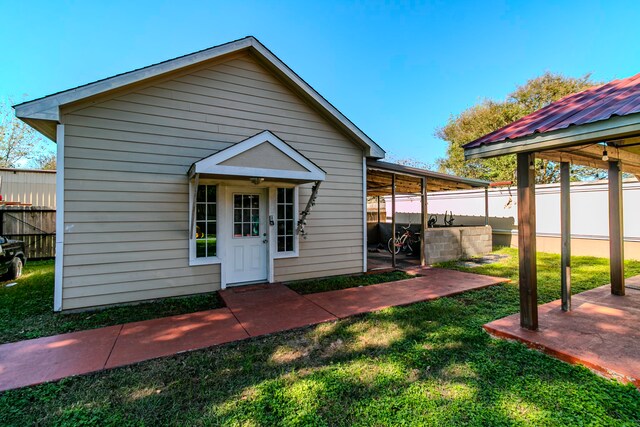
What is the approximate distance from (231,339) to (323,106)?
4667mm

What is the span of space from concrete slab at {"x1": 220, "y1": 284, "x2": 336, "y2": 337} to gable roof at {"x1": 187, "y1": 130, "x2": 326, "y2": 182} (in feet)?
6.81

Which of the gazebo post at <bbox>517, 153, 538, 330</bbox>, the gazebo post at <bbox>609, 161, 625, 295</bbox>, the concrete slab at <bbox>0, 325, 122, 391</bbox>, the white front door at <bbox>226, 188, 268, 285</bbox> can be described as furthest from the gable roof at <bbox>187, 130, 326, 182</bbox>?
the gazebo post at <bbox>609, 161, 625, 295</bbox>

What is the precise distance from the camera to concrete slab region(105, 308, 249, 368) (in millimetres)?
2924

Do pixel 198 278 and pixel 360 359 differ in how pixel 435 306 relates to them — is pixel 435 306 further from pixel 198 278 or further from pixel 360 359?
pixel 198 278

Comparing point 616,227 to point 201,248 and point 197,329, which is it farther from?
point 201,248

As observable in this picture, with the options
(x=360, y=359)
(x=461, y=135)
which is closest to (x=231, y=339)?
(x=360, y=359)

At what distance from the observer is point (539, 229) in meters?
10.4

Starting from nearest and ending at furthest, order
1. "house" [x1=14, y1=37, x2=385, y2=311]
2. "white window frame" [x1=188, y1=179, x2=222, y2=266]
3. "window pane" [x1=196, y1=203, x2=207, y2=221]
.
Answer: "house" [x1=14, y1=37, x2=385, y2=311]
"white window frame" [x1=188, y1=179, x2=222, y2=266]
"window pane" [x1=196, y1=203, x2=207, y2=221]

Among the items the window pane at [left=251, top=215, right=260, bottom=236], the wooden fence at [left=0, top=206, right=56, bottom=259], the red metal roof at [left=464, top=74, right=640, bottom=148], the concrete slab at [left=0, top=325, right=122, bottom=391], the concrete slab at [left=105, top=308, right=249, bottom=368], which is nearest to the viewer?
the red metal roof at [left=464, top=74, right=640, bottom=148]

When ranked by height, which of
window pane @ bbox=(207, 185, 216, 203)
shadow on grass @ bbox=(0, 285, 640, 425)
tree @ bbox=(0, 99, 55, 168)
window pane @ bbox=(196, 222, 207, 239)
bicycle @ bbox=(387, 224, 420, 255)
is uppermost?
tree @ bbox=(0, 99, 55, 168)

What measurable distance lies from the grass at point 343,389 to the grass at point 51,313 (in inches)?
58.3

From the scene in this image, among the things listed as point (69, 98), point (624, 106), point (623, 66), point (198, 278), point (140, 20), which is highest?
point (623, 66)

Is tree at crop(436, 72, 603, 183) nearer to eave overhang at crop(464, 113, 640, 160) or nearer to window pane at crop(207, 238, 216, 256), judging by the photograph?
eave overhang at crop(464, 113, 640, 160)

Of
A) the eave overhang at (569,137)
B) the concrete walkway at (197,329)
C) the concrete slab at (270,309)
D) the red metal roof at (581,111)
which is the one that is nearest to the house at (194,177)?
the concrete slab at (270,309)
